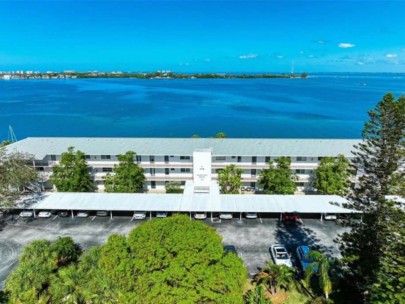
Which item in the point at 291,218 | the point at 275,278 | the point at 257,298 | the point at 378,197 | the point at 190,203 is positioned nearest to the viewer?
the point at 257,298

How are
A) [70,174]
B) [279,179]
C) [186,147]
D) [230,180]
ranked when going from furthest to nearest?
1. [186,147]
2. [70,174]
3. [230,180]
4. [279,179]

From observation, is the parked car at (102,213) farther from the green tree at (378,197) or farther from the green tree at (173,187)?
the green tree at (378,197)

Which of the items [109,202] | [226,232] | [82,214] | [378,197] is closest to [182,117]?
[109,202]

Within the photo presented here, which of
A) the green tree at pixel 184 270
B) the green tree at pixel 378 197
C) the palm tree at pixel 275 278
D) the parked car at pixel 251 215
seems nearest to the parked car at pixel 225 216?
the parked car at pixel 251 215

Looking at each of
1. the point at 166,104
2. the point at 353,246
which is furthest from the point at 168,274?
the point at 166,104

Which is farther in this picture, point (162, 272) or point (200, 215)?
point (200, 215)

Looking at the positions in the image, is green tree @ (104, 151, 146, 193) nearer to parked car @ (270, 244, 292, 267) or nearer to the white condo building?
the white condo building

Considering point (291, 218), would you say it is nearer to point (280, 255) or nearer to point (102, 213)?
point (280, 255)

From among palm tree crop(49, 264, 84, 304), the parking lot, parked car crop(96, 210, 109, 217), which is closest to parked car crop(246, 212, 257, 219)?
the parking lot
